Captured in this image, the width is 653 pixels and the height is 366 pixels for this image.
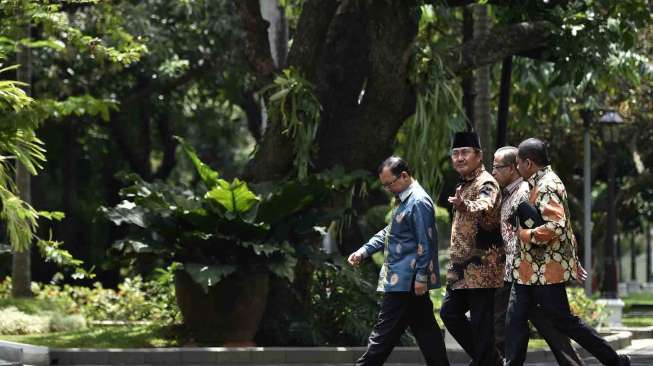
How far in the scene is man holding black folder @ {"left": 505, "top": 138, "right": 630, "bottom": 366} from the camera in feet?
30.9

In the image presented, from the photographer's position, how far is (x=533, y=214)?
373 inches

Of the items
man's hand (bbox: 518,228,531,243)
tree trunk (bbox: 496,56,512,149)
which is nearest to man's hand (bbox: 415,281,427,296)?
man's hand (bbox: 518,228,531,243)

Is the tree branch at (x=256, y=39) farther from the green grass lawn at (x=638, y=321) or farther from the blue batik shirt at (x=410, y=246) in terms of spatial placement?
the green grass lawn at (x=638, y=321)

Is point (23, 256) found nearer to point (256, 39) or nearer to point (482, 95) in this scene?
point (256, 39)

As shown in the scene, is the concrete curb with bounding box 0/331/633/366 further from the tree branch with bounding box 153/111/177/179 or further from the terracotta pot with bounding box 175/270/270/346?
the tree branch with bounding box 153/111/177/179

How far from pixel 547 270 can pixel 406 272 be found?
1031 mm

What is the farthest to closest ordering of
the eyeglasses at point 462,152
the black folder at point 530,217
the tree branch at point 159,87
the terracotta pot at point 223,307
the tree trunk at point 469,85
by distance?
the tree branch at point 159,87
the tree trunk at point 469,85
the terracotta pot at point 223,307
the eyeglasses at point 462,152
the black folder at point 530,217

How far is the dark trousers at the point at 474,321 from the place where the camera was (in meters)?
9.87

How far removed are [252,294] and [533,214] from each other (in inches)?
225

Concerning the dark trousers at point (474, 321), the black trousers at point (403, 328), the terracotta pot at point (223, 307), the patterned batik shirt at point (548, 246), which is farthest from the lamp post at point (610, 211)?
the patterned batik shirt at point (548, 246)

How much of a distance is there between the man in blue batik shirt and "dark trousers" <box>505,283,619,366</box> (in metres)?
0.59

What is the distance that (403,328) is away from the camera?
9930mm

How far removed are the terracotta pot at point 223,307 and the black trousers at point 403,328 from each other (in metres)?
4.71

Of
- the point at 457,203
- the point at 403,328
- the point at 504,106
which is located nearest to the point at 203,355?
the point at 403,328
